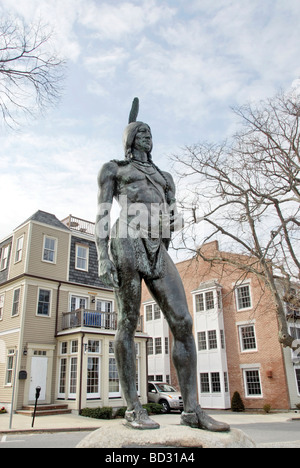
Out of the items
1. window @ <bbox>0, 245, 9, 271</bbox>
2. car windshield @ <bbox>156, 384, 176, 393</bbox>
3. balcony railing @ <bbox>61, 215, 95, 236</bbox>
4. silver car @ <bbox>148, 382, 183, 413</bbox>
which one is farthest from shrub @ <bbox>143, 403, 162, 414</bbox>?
window @ <bbox>0, 245, 9, 271</bbox>

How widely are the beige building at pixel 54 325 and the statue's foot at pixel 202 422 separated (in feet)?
53.4

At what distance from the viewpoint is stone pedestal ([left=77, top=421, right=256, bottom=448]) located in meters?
2.64

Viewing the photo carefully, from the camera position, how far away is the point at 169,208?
406cm

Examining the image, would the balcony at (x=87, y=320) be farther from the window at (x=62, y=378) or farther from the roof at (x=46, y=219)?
the roof at (x=46, y=219)

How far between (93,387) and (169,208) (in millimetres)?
17644

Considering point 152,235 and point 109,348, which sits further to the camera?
point 109,348

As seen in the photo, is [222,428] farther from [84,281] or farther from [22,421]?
[84,281]

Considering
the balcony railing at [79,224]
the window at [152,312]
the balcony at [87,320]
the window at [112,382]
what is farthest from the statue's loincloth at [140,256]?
the window at [152,312]

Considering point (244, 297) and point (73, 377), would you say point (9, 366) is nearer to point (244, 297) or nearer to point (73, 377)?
point (73, 377)

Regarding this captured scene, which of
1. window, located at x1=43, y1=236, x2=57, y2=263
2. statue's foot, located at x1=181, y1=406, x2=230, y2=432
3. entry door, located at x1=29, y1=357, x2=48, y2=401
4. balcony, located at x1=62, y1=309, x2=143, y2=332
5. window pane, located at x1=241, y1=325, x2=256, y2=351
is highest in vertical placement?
window, located at x1=43, y1=236, x2=57, y2=263

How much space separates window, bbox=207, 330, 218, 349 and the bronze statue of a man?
987 inches

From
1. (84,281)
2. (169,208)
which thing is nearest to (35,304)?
(84,281)

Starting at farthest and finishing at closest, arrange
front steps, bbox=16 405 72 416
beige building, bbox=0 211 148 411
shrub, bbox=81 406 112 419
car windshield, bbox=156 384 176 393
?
car windshield, bbox=156 384 176 393
beige building, bbox=0 211 148 411
front steps, bbox=16 405 72 416
shrub, bbox=81 406 112 419

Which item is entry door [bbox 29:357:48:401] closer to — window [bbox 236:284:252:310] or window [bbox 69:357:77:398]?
window [bbox 69:357:77:398]
